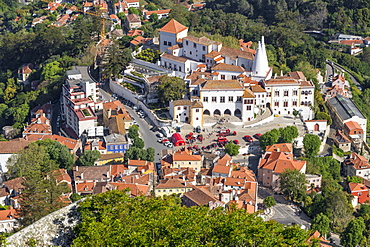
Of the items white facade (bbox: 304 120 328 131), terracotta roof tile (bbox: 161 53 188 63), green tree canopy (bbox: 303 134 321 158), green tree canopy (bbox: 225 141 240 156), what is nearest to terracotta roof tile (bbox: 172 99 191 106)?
green tree canopy (bbox: 225 141 240 156)

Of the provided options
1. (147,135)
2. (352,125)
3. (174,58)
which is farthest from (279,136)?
(174,58)

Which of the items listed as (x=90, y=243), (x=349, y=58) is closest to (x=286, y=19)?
(x=349, y=58)

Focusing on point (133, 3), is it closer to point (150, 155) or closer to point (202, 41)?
point (202, 41)

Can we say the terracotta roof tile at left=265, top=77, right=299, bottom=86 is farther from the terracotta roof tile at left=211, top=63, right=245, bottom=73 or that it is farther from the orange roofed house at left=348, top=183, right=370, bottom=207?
the orange roofed house at left=348, top=183, right=370, bottom=207

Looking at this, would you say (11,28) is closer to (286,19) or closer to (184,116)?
(286,19)

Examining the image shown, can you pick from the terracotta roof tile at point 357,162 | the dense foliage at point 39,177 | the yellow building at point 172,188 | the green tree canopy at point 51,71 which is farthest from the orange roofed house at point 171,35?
the yellow building at point 172,188

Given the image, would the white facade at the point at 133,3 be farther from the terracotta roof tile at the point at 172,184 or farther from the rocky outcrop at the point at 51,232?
the rocky outcrop at the point at 51,232

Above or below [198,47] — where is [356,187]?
below
